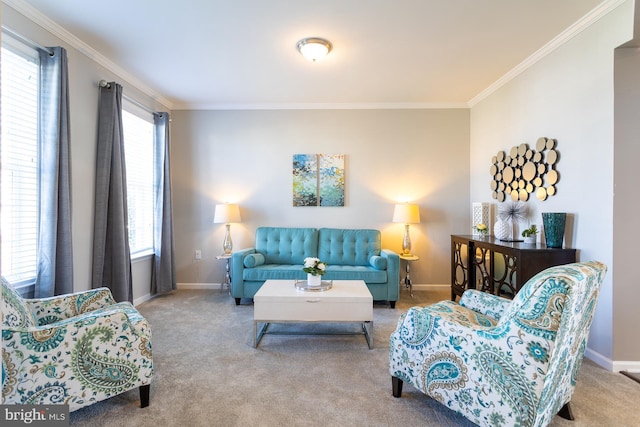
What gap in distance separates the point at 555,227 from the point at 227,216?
347cm

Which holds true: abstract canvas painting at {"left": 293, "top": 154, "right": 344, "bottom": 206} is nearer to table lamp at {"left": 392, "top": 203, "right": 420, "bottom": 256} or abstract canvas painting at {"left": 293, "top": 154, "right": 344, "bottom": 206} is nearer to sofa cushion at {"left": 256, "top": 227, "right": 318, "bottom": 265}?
sofa cushion at {"left": 256, "top": 227, "right": 318, "bottom": 265}

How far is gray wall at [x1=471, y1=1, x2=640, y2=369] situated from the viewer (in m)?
2.42

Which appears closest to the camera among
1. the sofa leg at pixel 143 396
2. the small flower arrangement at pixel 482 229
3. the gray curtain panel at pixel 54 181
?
the sofa leg at pixel 143 396

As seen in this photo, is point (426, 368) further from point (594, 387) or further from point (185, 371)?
point (185, 371)

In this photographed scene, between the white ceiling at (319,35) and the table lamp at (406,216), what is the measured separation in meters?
1.42

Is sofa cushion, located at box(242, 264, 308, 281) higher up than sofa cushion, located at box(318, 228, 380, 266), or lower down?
lower down

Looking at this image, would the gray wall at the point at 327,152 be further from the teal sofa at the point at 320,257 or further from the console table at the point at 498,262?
the console table at the point at 498,262

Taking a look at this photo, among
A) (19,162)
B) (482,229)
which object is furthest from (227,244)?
(482,229)

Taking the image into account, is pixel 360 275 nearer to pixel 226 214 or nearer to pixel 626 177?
pixel 226 214

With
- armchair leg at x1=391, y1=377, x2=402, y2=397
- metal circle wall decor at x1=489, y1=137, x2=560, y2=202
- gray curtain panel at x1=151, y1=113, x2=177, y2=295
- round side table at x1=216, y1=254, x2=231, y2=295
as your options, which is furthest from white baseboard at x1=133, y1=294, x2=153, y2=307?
metal circle wall decor at x1=489, y1=137, x2=560, y2=202

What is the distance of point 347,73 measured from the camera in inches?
139

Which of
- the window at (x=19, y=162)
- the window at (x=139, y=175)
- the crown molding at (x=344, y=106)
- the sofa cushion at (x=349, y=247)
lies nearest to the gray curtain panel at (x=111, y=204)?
the window at (x=139, y=175)

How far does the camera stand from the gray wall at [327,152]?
4.56 metres

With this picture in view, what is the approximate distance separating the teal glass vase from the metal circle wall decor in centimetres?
30
